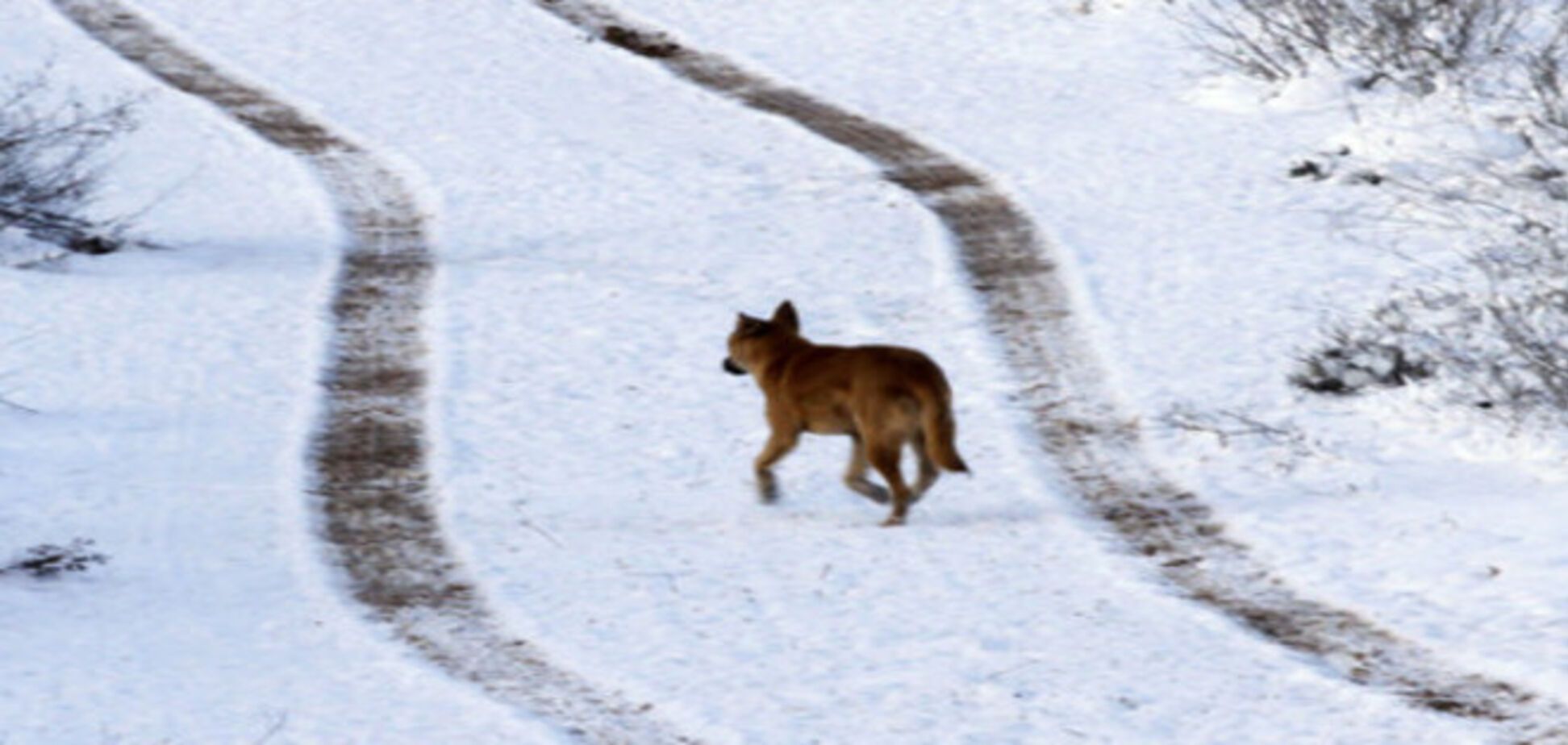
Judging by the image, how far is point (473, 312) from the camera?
18484 millimetres

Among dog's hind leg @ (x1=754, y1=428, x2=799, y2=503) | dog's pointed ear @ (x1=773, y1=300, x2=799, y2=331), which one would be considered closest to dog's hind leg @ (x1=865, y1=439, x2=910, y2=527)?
dog's hind leg @ (x1=754, y1=428, x2=799, y2=503)

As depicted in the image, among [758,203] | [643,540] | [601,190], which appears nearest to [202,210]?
[601,190]

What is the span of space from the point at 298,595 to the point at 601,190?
10.7m

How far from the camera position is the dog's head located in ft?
43.9

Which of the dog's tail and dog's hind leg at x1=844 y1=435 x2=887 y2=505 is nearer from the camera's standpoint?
the dog's tail

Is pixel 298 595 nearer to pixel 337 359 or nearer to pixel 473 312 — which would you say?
pixel 337 359

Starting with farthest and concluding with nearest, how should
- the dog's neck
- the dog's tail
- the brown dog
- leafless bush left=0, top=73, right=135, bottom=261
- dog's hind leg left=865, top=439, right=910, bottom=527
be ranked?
1. leafless bush left=0, top=73, right=135, bottom=261
2. the dog's neck
3. dog's hind leg left=865, top=439, right=910, bottom=527
4. the brown dog
5. the dog's tail

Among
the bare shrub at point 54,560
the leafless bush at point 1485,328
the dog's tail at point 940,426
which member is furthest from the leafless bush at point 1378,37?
the bare shrub at point 54,560

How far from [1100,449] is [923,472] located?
169 cm

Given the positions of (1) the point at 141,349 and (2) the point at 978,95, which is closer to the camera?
(1) the point at 141,349

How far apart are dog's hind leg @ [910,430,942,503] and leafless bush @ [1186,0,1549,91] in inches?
422

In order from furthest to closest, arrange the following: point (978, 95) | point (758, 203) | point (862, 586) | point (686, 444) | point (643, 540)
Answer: point (978, 95)
point (758, 203)
point (686, 444)
point (643, 540)
point (862, 586)

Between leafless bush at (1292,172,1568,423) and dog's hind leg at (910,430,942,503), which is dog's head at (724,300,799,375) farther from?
leafless bush at (1292,172,1568,423)

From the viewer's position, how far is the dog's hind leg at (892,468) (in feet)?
41.0
